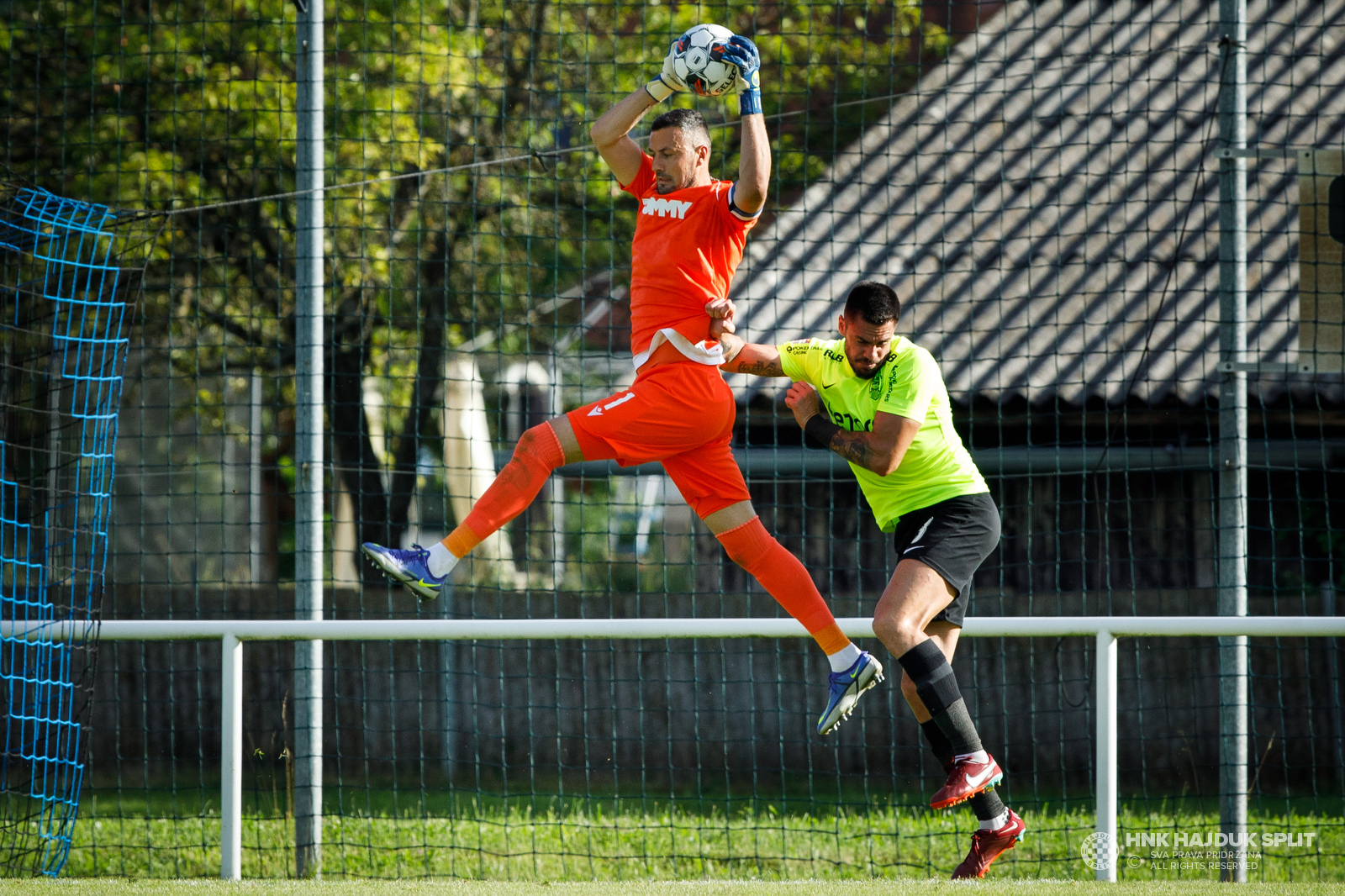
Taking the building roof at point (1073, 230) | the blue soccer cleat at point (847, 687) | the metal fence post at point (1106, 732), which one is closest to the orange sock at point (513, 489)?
the blue soccer cleat at point (847, 687)

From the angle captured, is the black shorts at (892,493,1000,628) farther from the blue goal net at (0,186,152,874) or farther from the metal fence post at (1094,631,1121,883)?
the blue goal net at (0,186,152,874)

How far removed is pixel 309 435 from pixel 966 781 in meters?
2.85

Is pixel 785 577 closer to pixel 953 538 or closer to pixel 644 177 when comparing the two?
pixel 953 538

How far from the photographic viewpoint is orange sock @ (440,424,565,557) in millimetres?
4066

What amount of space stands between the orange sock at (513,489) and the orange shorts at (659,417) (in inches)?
4.4

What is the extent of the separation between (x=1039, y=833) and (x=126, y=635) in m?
3.85

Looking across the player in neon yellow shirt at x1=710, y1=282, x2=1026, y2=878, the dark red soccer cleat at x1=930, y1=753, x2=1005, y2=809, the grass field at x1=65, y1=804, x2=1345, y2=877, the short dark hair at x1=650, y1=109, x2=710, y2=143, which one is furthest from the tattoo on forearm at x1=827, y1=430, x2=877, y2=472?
the grass field at x1=65, y1=804, x2=1345, y2=877

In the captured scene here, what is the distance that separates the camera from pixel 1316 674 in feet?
24.1

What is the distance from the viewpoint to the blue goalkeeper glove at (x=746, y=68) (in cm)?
404

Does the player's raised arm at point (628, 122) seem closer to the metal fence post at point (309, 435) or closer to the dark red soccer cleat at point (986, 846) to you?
the metal fence post at point (309, 435)

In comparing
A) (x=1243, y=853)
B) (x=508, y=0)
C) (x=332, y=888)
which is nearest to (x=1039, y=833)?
(x=1243, y=853)

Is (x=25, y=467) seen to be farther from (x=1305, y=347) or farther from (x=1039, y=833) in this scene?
(x=1305, y=347)

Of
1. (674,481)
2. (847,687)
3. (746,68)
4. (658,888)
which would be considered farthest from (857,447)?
(658,888)

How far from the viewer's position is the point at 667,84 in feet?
13.6
